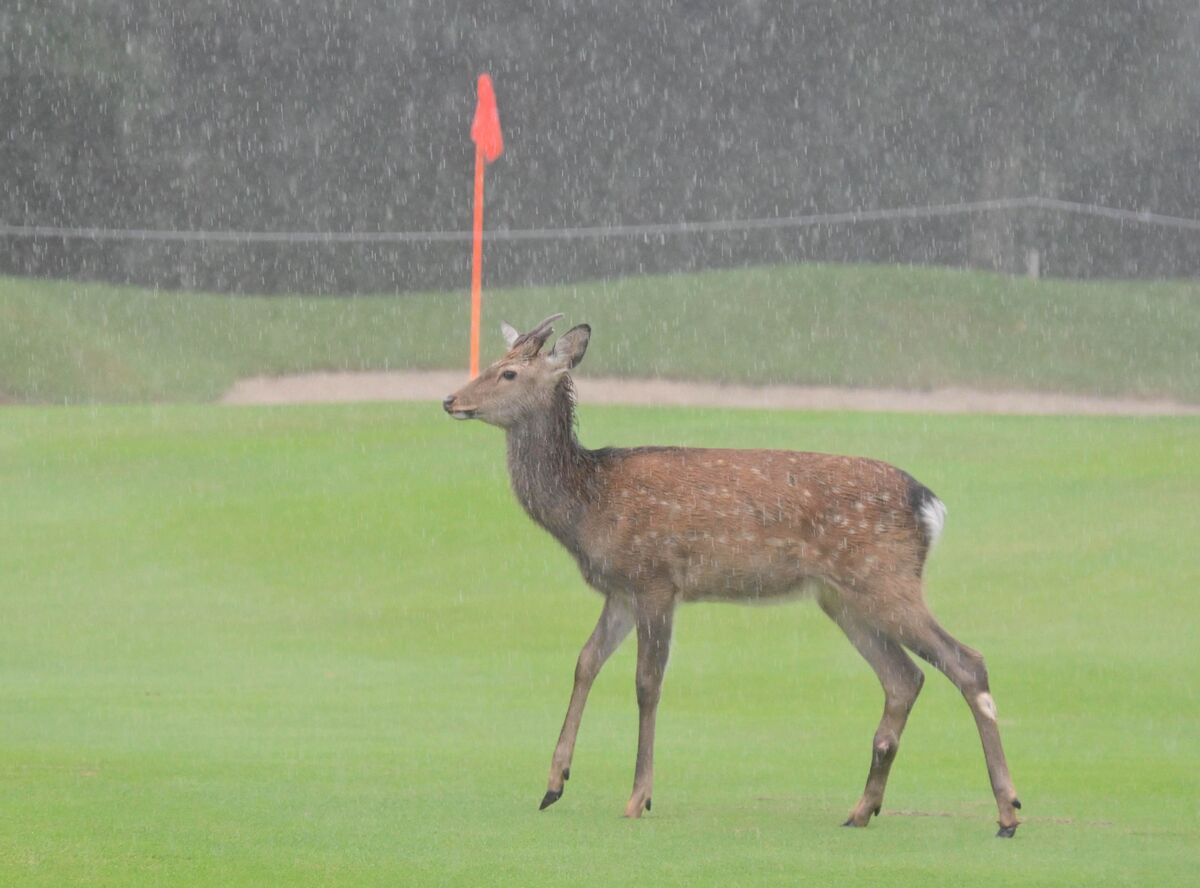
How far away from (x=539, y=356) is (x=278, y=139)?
108 ft

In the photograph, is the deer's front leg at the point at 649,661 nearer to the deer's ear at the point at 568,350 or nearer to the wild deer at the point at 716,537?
the wild deer at the point at 716,537

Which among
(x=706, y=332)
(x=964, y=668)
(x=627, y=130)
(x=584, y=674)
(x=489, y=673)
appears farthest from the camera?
(x=627, y=130)

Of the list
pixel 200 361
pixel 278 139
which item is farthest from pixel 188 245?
pixel 200 361

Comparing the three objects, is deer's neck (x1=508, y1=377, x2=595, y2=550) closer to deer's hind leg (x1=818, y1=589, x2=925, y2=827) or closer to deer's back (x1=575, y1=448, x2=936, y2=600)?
deer's back (x1=575, y1=448, x2=936, y2=600)

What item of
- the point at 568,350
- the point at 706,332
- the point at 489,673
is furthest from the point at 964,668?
the point at 706,332

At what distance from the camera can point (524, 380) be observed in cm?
898

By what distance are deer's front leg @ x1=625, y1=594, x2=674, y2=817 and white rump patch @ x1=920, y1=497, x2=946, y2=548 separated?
1.14 metres

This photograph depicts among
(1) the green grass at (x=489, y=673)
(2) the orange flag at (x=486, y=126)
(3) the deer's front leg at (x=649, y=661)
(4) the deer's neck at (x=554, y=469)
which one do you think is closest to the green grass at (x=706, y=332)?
(2) the orange flag at (x=486, y=126)

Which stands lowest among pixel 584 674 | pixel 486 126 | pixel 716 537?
pixel 584 674

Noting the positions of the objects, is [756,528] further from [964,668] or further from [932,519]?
[964,668]

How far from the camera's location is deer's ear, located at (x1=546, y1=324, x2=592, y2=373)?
8.94 metres

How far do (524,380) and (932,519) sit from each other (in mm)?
1892

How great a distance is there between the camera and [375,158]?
4097cm

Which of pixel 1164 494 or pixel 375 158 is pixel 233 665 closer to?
pixel 1164 494
